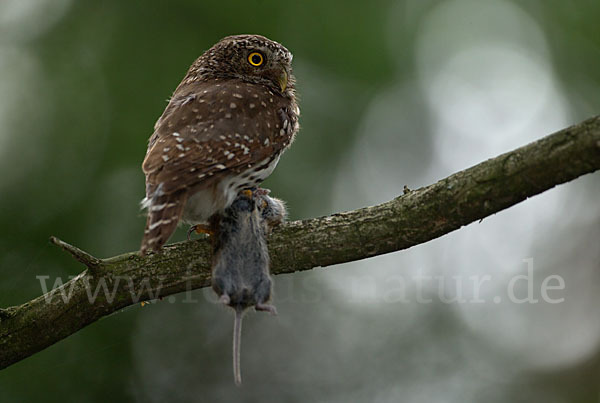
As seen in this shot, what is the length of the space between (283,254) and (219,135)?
0.85 m

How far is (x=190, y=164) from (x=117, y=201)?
109 inches

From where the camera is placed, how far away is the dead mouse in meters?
3.53

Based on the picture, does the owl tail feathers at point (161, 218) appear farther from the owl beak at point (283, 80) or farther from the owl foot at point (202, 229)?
the owl beak at point (283, 80)

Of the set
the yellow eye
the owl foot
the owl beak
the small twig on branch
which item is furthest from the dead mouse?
the yellow eye

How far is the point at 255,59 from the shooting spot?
5051 millimetres

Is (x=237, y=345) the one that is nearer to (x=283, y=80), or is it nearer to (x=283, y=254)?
(x=283, y=254)

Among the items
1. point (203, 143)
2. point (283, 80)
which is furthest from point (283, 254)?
point (283, 80)

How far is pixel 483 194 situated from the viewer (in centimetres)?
318

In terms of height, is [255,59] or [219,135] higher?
[255,59]

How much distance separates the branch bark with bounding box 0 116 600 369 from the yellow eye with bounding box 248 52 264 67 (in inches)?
69.3

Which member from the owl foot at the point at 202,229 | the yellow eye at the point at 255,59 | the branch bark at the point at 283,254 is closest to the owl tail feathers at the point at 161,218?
the branch bark at the point at 283,254

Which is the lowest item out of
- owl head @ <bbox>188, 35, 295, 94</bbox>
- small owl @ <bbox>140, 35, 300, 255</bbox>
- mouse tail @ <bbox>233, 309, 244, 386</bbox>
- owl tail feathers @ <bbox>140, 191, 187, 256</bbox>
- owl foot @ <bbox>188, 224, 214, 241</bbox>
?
mouse tail @ <bbox>233, 309, 244, 386</bbox>

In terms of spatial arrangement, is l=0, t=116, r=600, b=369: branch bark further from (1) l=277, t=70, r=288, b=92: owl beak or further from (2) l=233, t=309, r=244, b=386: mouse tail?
(1) l=277, t=70, r=288, b=92: owl beak

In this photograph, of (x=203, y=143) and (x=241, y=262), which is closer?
(x=241, y=262)
